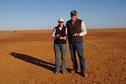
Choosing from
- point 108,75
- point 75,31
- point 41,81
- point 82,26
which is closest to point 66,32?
point 75,31

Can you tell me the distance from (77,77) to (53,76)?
2.83ft

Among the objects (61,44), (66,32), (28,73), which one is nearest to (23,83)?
(28,73)

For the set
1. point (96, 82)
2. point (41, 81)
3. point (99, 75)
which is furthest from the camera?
point (99, 75)

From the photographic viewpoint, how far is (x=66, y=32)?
3898 mm

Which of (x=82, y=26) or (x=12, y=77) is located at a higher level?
(x=82, y=26)

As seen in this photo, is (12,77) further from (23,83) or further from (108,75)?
(108,75)

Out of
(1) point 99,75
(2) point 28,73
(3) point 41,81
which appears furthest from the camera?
(2) point 28,73

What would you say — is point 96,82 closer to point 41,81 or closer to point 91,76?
point 91,76

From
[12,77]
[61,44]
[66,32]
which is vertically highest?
[66,32]

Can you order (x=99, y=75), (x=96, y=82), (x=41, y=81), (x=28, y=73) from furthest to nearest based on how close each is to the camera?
(x=28, y=73) < (x=99, y=75) < (x=41, y=81) < (x=96, y=82)

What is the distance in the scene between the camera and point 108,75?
13.0 ft

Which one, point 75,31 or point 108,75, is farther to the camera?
point 108,75

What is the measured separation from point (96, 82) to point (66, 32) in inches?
73.4

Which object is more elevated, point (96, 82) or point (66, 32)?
point (66, 32)
